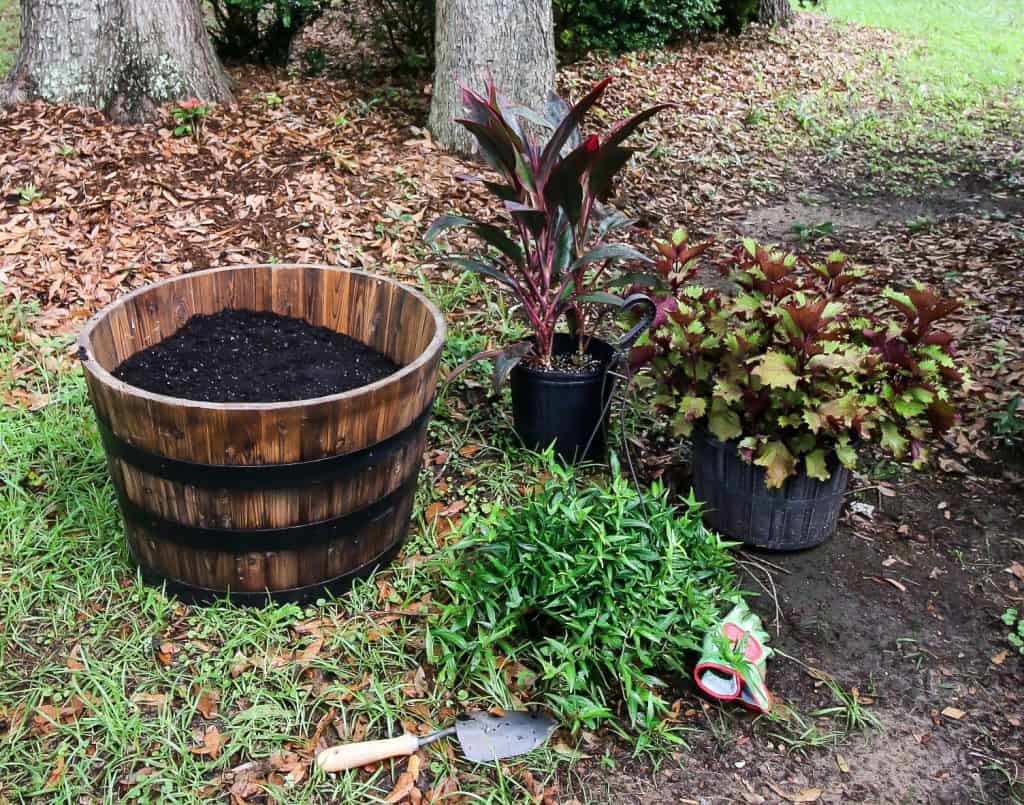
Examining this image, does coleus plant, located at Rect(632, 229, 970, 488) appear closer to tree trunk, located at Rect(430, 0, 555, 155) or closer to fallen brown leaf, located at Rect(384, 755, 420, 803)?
fallen brown leaf, located at Rect(384, 755, 420, 803)

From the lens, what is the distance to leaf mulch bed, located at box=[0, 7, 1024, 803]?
2.42 meters

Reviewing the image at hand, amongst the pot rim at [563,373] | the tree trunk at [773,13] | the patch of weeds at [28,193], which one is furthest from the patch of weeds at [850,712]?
the tree trunk at [773,13]

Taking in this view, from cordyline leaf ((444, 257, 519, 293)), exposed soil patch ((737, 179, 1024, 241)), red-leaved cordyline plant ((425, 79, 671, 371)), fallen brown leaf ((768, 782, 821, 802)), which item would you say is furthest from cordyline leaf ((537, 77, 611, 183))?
exposed soil patch ((737, 179, 1024, 241))

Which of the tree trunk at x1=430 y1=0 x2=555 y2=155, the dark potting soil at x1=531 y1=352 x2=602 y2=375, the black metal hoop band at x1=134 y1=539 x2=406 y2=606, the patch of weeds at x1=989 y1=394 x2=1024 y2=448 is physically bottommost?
the black metal hoop band at x1=134 y1=539 x2=406 y2=606

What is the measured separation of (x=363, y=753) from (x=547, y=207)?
187 centimetres

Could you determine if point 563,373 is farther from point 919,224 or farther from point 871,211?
point 871,211

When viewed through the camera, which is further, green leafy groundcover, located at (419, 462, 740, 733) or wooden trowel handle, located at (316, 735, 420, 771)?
green leafy groundcover, located at (419, 462, 740, 733)

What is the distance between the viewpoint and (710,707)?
8.24 ft

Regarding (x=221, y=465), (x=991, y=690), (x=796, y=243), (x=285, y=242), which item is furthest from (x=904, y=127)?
(x=221, y=465)

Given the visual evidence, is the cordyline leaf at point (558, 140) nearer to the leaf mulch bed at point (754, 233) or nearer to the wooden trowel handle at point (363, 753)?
the leaf mulch bed at point (754, 233)

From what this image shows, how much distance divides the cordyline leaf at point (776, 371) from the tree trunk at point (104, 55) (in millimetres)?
4113

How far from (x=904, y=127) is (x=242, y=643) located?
7.38 meters

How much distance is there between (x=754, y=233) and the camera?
18.4ft

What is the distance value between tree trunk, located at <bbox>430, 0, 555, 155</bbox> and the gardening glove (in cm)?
364
